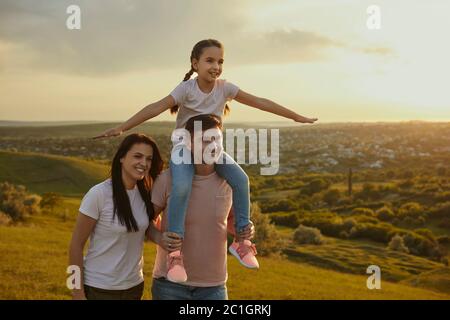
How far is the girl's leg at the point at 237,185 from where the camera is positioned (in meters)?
4.64

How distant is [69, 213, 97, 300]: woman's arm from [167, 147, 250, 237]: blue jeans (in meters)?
0.60

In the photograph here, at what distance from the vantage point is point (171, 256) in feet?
14.1

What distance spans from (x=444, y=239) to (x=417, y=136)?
31872mm

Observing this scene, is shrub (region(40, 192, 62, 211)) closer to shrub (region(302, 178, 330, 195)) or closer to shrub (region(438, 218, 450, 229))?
shrub (region(302, 178, 330, 195))

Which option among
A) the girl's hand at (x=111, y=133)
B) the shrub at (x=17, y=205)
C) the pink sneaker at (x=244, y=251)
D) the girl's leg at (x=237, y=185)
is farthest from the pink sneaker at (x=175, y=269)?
the shrub at (x=17, y=205)

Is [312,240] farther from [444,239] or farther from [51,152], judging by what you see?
[51,152]

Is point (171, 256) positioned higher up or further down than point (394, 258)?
higher up

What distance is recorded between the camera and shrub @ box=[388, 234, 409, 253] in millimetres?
60688

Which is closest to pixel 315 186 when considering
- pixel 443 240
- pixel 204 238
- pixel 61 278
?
pixel 443 240

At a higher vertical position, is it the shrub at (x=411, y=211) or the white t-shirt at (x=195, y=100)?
the white t-shirt at (x=195, y=100)

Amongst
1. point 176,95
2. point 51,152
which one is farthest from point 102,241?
point 51,152

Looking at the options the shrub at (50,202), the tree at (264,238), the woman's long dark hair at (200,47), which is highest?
the woman's long dark hair at (200,47)

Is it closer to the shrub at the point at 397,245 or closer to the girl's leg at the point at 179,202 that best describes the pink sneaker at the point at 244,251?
the girl's leg at the point at 179,202

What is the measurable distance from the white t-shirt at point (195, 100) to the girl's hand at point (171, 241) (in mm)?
1243
